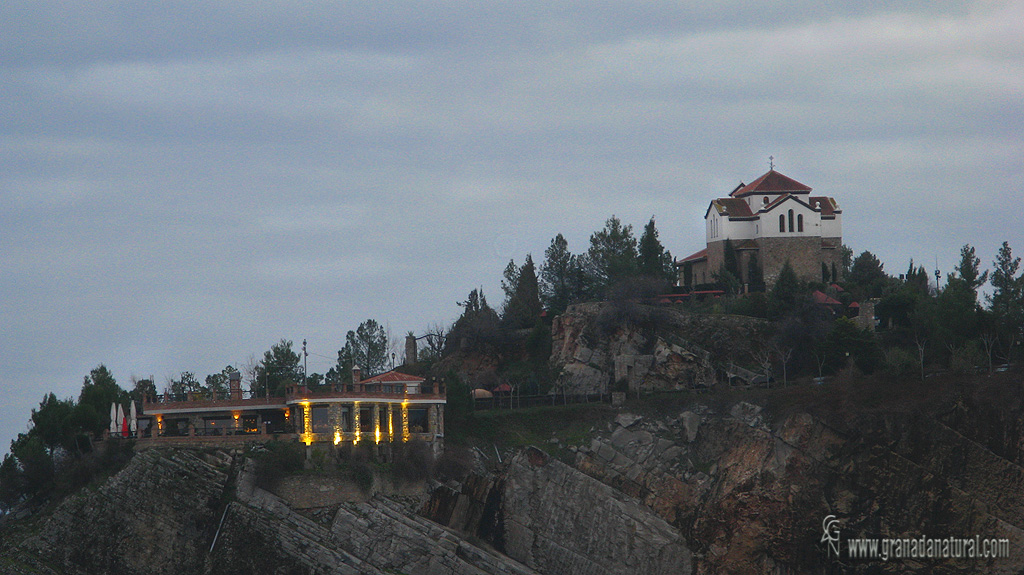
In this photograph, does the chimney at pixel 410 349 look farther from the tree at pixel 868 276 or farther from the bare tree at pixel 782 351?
the tree at pixel 868 276

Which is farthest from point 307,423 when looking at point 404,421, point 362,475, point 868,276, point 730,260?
point 868,276

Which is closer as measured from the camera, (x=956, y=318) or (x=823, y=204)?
(x=956, y=318)

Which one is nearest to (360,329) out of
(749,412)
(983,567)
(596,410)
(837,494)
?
(596,410)

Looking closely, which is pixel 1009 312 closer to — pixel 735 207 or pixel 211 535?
pixel 735 207

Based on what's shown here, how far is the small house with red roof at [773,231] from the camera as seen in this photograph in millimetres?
114562

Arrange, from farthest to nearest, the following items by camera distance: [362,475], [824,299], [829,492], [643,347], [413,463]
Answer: [824,299] < [643,347] < [829,492] < [413,463] < [362,475]

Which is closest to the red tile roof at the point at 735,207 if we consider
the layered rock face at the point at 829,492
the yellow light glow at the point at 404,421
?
the layered rock face at the point at 829,492

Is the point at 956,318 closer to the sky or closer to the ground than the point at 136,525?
closer to the sky

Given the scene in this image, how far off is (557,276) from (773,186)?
63.8ft

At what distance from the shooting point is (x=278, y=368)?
358ft

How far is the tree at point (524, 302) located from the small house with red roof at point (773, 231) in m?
12.7

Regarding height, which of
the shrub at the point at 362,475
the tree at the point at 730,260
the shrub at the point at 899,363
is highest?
the tree at the point at 730,260

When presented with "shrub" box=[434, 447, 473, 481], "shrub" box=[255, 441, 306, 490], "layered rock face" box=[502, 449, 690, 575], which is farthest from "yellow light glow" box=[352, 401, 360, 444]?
"layered rock face" box=[502, 449, 690, 575]

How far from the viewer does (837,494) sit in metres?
87.9
